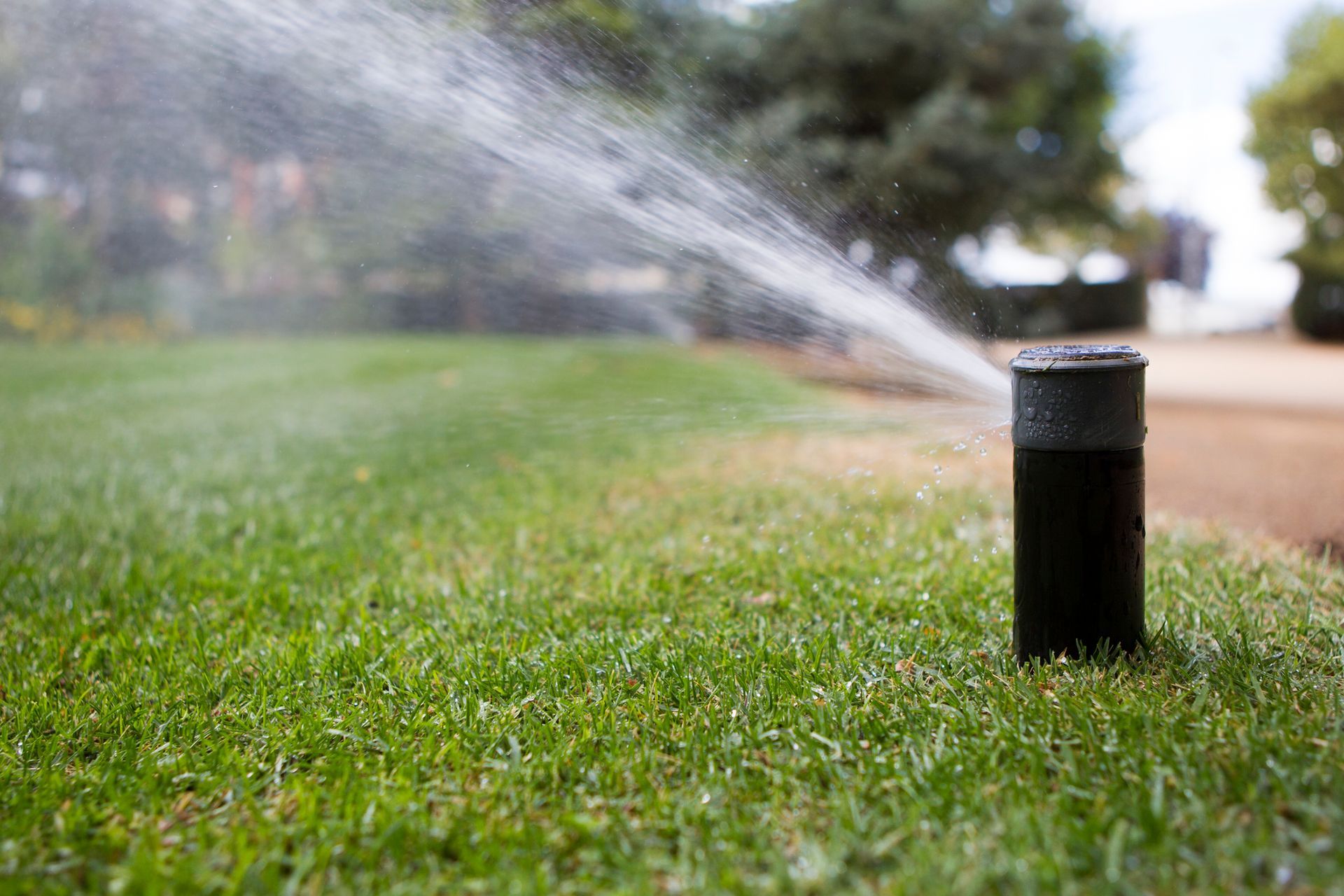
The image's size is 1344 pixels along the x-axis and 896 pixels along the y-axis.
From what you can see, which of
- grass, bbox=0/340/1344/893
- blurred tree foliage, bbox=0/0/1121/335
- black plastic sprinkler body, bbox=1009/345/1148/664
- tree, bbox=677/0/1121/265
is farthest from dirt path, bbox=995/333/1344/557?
tree, bbox=677/0/1121/265

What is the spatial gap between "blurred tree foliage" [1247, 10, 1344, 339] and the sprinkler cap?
18871 millimetres

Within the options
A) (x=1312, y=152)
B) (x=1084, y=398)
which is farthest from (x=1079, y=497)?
(x=1312, y=152)

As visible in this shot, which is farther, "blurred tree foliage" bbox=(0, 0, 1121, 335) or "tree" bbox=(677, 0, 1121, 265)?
"tree" bbox=(677, 0, 1121, 265)

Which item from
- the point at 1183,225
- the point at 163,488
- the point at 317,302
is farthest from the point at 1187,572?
the point at 1183,225

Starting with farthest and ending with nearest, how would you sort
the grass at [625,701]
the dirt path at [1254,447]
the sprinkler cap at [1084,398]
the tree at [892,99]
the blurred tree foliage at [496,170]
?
1. the tree at [892,99]
2. the blurred tree foliage at [496,170]
3. the dirt path at [1254,447]
4. the sprinkler cap at [1084,398]
5. the grass at [625,701]

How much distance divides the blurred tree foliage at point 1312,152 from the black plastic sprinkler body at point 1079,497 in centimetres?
1884

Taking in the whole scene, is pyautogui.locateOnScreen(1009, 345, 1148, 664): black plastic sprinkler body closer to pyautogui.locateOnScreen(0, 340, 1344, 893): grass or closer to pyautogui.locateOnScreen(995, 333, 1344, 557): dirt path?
pyautogui.locateOnScreen(0, 340, 1344, 893): grass

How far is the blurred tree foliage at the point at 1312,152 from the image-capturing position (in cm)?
1812

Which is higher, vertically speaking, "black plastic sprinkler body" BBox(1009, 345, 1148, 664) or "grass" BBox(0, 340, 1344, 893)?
"black plastic sprinkler body" BBox(1009, 345, 1148, 664)

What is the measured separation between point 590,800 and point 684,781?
8.1 inches

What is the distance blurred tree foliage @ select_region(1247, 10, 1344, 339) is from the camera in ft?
59.5

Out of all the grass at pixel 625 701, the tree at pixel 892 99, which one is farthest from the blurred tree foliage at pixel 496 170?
the grass at pixel 625 701

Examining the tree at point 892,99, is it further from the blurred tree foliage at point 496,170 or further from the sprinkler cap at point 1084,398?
the sprinkler cap at point 1084,398

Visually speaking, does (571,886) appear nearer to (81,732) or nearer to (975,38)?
(81,732)
